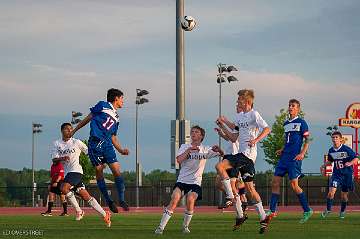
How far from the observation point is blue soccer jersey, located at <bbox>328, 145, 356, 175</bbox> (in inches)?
864

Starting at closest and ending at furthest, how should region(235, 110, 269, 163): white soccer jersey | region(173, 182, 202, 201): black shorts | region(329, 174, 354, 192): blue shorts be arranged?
region(173, 182, 202, 201): black shorts
region(235, 110, 269, 163): white soccer jersey
region(329, 174, 354, 192): blue shorts

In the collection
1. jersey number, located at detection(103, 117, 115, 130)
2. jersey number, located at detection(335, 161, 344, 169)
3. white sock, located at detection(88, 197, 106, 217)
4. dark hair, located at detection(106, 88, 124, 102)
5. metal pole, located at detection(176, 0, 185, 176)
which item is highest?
metal pole, located at detection(176, 0, 185, 176)

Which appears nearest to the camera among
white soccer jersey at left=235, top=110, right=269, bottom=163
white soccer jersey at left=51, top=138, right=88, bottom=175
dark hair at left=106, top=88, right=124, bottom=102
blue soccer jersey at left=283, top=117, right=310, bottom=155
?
white soccer jersey at left=235, top=110, right=269, bottom=163

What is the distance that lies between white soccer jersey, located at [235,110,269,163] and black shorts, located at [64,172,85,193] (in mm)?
3972

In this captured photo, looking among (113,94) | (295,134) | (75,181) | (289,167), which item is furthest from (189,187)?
(295,134)

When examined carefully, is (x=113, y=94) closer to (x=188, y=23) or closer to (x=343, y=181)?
(x=343, y=181)

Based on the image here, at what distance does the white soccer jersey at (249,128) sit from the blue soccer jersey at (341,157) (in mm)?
8589

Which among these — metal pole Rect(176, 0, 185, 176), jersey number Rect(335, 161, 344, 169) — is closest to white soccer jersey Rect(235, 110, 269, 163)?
jersey number Rect(335, 161, 344, 169)

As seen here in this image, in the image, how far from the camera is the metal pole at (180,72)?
1013 inches

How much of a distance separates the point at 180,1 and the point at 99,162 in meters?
12.2

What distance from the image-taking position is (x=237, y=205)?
45.8ft

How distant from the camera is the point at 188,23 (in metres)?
25.4

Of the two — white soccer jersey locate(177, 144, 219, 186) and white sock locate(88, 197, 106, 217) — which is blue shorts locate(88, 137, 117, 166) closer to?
white sock locate(88, 197, 106, 217)

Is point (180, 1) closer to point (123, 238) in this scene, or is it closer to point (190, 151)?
point (190, 151)
